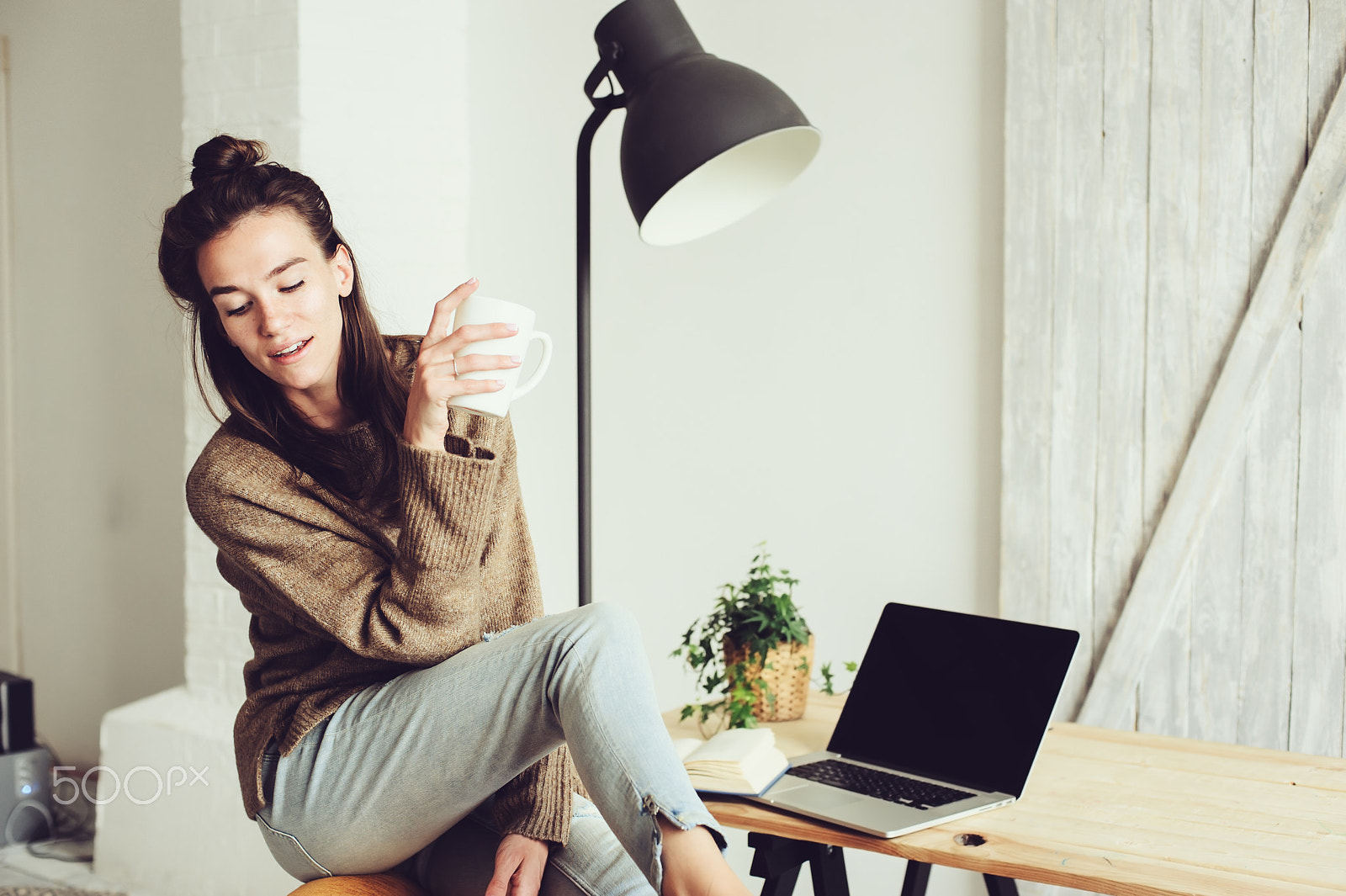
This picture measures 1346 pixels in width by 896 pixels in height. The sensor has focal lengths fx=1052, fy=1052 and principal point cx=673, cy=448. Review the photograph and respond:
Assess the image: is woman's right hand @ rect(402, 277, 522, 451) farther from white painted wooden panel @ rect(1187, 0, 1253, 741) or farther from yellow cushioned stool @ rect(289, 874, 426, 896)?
white painted wooden panel @ rect(1187, 0, 1253, 741)

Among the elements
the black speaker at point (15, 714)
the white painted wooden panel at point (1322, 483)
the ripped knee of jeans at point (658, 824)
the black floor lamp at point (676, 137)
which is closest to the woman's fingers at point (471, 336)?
the black floor lamp at point (676, 137)

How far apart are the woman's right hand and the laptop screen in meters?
0.74

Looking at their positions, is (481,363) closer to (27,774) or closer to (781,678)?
(781,678)

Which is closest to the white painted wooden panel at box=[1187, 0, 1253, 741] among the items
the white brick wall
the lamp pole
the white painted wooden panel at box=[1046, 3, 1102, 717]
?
the white painted wooden panel at box=[1046, 3, 1102, 717]

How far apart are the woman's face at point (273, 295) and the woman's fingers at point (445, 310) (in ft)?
0.54

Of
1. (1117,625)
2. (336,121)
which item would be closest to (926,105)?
(1117,625)

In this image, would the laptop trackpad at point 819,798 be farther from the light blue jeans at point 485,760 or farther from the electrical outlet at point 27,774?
the electrical outlet at point 27,774

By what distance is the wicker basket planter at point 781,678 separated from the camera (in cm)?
Answer: 165

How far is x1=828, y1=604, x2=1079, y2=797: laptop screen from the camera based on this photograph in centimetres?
134

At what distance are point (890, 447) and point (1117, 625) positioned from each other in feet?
1.89

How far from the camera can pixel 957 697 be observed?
56.2 inches

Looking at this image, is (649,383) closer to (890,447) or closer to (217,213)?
(890,447)

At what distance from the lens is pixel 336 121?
93.7 inches

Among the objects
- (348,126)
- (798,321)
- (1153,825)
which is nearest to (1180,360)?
(798,321)
